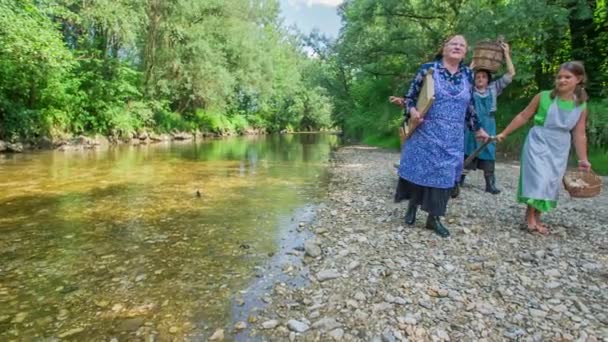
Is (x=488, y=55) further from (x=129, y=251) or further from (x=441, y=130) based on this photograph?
(x=129, y=251)

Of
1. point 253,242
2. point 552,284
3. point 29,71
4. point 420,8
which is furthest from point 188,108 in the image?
point 552,284

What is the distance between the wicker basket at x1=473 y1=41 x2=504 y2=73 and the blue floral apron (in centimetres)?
187

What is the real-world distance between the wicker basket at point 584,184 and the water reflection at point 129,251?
3.19 m

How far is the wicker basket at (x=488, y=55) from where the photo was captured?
5641 millimetres

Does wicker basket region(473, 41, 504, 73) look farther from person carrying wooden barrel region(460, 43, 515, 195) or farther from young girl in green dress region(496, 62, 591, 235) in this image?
young girl in green dress region(496, 62, 591, 235)

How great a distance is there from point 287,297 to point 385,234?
5.55 feet

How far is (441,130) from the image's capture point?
4.17 meters

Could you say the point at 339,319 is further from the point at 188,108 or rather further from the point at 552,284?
the point at 188,108

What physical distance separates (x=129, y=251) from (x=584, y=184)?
473 centimetres

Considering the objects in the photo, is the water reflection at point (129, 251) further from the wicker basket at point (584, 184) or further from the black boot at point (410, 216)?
the wicker basket at point (584, 184)

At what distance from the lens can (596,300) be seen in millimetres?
2771

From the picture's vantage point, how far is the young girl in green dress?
13.3 feet

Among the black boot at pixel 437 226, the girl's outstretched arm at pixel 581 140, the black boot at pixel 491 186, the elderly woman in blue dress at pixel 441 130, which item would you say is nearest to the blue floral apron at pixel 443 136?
the elderly woman in blue dress at pixel 441 130

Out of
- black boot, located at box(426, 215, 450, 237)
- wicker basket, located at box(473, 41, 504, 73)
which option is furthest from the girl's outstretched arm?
wicker basket, located at box(473, 41, 504, 73)
